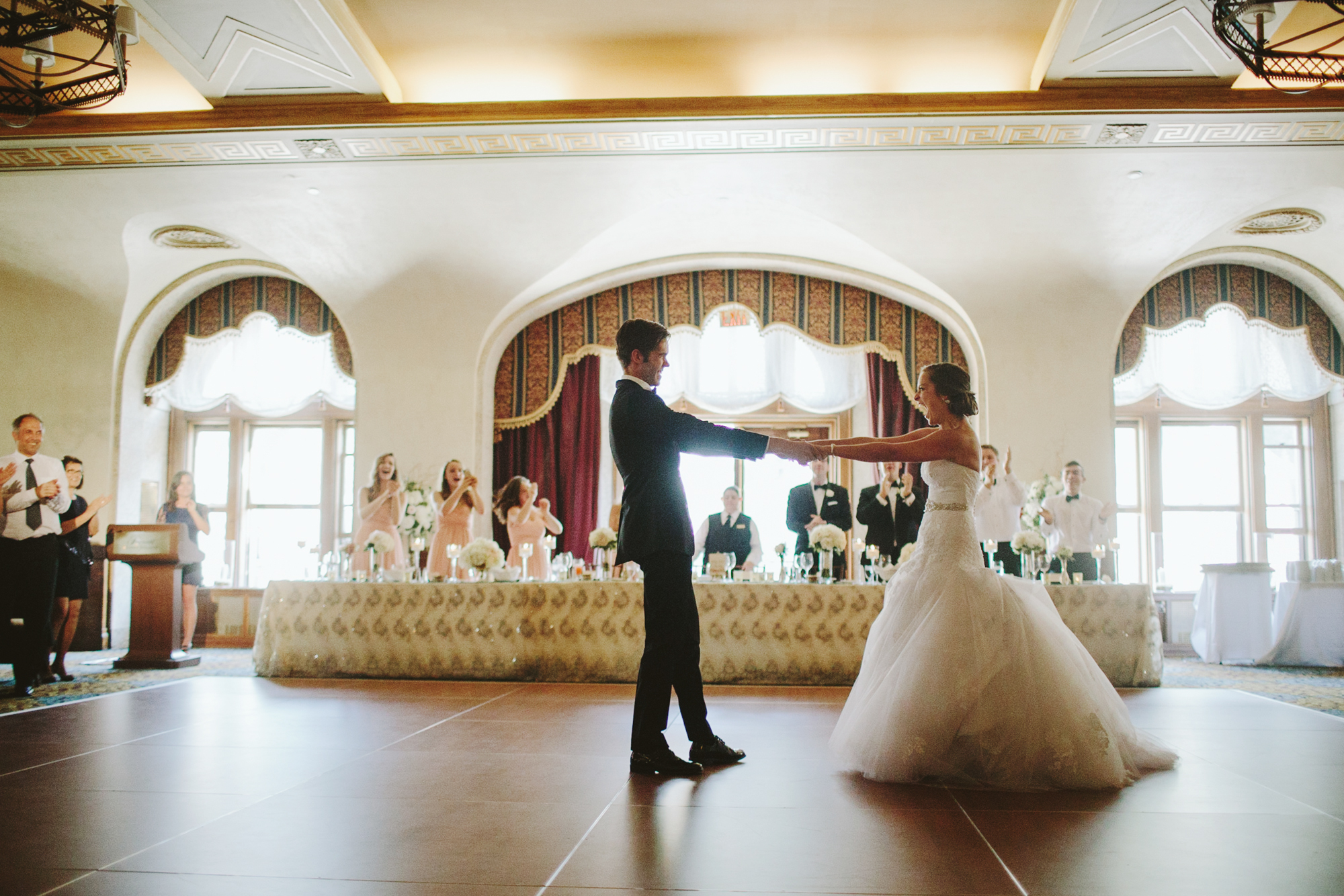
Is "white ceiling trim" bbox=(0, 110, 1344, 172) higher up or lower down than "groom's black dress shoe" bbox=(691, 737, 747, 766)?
higher up

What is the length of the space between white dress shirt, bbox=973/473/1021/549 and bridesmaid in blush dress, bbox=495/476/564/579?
11.4ft

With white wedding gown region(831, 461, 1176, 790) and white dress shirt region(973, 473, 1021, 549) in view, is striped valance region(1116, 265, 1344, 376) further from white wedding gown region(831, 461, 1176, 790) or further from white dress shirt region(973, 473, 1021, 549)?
white wedding gown region(831, 461, 1176, 790)

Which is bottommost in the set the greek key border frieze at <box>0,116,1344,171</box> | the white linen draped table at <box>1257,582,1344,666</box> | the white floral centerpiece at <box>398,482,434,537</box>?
the white linen draped table at <box>1257,582,1344,666</box>

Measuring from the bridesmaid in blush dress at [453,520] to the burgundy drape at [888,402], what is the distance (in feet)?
14.6

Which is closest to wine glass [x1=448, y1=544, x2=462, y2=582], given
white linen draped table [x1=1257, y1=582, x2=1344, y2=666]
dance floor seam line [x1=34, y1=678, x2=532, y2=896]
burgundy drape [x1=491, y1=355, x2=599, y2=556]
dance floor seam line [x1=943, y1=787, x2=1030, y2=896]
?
dance floor seam line [x1=34, y1=678, x2=532, y2=896]

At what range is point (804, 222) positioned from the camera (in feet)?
29.6

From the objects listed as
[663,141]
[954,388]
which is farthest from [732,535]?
[954,388]

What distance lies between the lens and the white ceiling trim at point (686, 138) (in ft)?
22.7

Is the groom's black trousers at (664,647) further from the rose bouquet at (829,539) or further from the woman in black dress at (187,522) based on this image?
the woman in black dress at (187,522)

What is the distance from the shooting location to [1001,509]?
7.79 meters

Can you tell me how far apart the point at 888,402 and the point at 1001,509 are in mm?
2740

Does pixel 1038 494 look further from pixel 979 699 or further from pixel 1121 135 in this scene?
pixel 979 699

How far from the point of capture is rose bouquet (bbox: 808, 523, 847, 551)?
604 cm

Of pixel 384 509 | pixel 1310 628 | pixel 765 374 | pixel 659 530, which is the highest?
pixel 765 374
